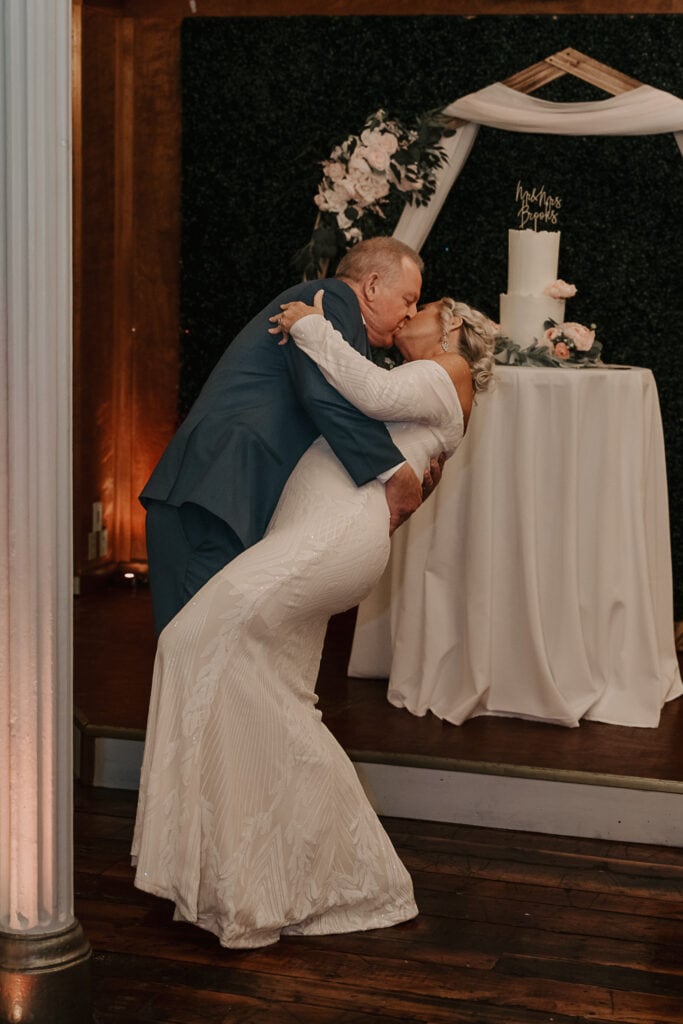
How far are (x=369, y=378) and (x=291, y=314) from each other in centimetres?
26

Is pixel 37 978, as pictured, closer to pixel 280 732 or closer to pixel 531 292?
pixel 280 732

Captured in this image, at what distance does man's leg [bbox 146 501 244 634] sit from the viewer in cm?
357

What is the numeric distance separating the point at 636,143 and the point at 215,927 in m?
4.26

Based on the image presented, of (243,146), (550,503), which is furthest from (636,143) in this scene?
(550,503)

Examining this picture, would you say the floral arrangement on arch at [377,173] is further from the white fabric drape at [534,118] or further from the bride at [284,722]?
the bride at [284,722]

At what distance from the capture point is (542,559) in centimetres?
483

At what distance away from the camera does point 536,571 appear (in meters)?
4.76

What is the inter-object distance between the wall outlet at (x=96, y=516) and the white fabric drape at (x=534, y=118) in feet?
7.11

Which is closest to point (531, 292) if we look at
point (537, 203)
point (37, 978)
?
point (537, 203)

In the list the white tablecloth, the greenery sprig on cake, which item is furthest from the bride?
the greenery sprig on cake

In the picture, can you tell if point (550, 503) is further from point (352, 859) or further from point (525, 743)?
point (352, 859)

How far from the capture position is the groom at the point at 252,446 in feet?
11.5

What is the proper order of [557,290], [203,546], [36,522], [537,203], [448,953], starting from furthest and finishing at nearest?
[537,203], [557,290], [203,546], [448,953], [36,522]

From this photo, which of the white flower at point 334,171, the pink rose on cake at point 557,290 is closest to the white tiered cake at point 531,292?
the pink rose on cake at point 557,290
